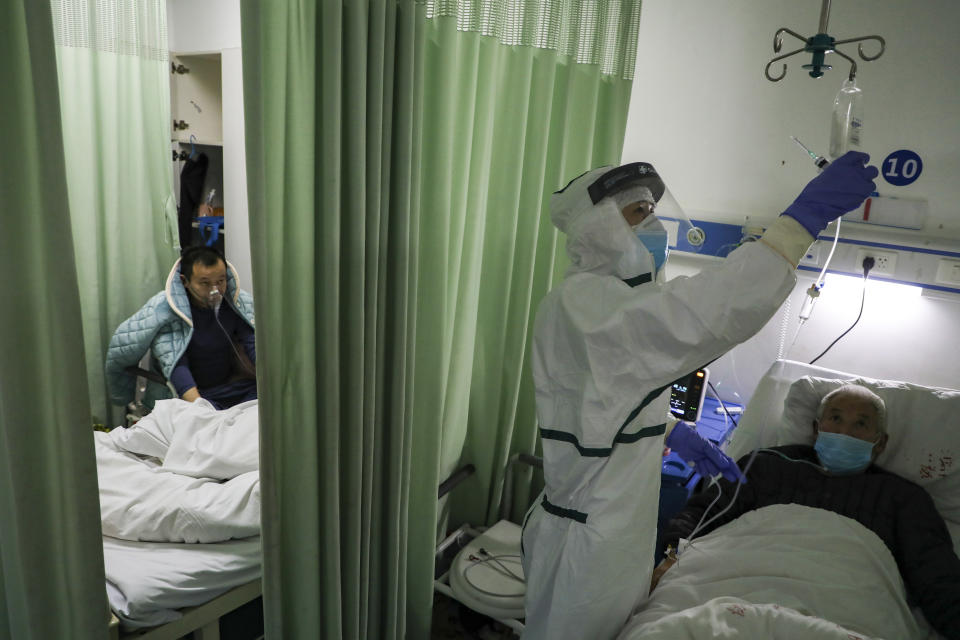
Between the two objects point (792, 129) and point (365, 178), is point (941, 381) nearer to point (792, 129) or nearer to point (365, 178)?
point (792, 129)

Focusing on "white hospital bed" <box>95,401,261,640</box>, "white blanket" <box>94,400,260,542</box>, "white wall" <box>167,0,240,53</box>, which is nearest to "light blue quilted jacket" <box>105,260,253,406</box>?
"white blanket" <box>94,400,260,542</box>

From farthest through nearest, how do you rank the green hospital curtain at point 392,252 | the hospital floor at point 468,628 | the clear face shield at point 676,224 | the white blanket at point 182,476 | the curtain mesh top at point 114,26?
the curtain mesh top at point 114,26 < the hospital floor at point 468,628 < the clear face shield at point 676,224 < the white blanket at point 182,476 < the green hospital curtain at point 392,252

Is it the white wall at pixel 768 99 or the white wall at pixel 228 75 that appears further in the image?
the white wall at pixel 228 75

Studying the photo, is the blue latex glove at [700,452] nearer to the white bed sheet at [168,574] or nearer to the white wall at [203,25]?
the white bed sheet at [168,574]

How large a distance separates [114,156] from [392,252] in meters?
1.92

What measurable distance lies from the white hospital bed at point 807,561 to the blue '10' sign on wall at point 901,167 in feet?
2.52

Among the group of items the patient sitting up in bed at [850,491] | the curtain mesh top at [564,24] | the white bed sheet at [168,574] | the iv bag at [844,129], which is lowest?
the white bed sheet at [168,574]

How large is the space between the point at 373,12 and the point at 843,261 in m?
2.01

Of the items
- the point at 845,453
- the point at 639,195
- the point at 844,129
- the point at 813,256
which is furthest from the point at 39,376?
the point at 813,256

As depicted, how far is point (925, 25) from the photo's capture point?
220cm

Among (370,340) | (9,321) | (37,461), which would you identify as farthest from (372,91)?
(37,461)

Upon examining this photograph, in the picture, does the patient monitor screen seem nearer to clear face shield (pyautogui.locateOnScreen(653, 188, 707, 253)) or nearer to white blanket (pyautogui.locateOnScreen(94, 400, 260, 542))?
clear face shield (pyautogui.locateOnScreen(653, 188, 707, 253))

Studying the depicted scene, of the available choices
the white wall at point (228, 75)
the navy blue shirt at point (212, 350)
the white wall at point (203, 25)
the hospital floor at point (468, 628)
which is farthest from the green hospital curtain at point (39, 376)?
the white wall at point (203, 25)

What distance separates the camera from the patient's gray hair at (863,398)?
1891 millimetres
